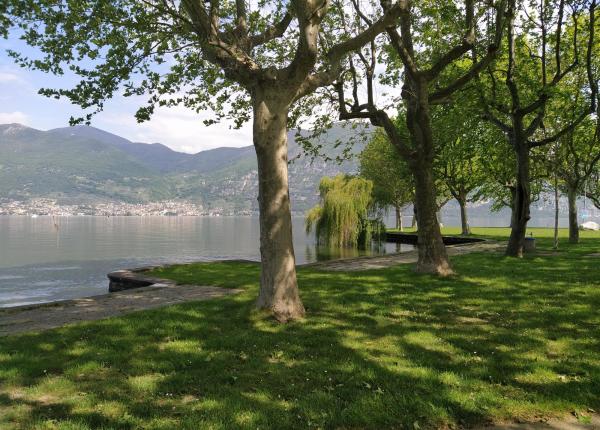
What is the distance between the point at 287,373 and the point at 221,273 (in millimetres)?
12347

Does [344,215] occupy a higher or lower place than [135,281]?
higher

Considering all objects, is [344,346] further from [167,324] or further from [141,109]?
[141,109]

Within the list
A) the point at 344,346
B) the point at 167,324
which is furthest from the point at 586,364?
the point at 167,324

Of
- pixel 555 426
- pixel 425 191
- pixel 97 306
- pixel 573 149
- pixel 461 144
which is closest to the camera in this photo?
pixel 555 426

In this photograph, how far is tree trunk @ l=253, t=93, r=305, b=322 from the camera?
9.59 metres

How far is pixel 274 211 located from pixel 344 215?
31289 millimetres

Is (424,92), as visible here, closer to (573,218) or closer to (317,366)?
(317,366)

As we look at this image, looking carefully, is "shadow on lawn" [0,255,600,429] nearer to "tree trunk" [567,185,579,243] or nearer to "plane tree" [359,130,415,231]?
"tree trunk" [567,185,579,243]

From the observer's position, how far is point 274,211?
9.59m

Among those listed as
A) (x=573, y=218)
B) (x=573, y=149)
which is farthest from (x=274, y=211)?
(x=573, y=218)

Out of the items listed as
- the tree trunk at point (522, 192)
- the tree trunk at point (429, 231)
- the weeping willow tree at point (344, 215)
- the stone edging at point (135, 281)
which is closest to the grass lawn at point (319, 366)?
the tree trunk at point (429, 231)

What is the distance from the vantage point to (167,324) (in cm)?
919

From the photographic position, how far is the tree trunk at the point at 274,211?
9594 millimetres

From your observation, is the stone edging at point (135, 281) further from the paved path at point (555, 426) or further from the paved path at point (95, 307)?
the paved path at point (555, 426)
